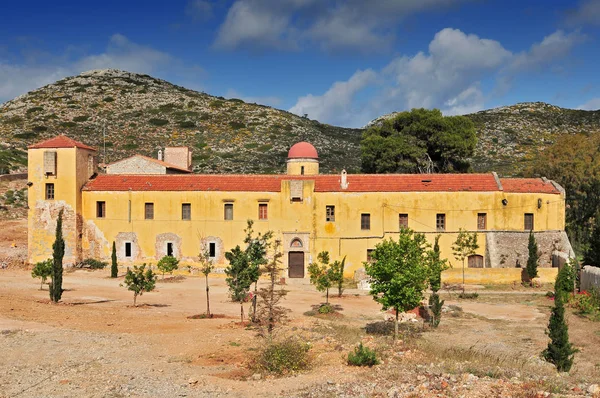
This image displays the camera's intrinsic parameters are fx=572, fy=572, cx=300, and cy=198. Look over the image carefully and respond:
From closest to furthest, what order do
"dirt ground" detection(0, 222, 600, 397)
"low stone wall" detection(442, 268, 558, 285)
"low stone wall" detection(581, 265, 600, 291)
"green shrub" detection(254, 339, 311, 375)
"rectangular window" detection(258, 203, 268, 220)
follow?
"dirt ground" detection(0, 222, 600, 397), "green shrub" detection(254, 339, 311, 375), "low stone wall" detection(581, 265, 600, 291), "low stone wall" detection(442, 268, 558, 285), "rectangular window" detection(258, 203, 268, 220)

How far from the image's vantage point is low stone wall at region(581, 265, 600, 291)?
3051 cm

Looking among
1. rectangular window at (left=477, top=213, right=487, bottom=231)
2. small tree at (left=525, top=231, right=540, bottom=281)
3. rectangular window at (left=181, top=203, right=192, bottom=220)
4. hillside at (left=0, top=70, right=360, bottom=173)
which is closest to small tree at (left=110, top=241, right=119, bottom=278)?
rectangular window at (left=181, top=203, right=192, bottom=220)

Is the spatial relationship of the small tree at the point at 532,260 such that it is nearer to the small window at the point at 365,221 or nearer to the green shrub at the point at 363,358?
the small window at the point at 365,221

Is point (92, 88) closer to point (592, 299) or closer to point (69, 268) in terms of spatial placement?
point (69, 268)

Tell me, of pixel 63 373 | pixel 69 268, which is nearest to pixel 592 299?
pixel 63 373

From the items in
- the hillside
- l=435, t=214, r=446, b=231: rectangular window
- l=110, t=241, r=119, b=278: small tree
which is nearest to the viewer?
l=110, t=241, r=119, b=278: small tree

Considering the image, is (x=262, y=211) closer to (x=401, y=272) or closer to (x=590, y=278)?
(x=590, y=278)

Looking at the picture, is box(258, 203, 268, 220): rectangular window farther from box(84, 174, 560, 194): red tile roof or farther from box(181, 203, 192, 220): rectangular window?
box(181, 203, 192, 220): rectangular window

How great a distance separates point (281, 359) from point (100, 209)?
1170 inches

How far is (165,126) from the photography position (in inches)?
3834

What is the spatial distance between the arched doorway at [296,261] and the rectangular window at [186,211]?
7664 millimetres

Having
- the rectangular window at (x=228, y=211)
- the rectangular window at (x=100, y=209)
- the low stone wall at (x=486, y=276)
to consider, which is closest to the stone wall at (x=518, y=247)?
the low stone wall at (x=486, y=276)

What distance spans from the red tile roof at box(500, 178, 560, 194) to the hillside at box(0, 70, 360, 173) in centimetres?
3713

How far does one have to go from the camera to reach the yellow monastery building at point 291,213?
133 feet
